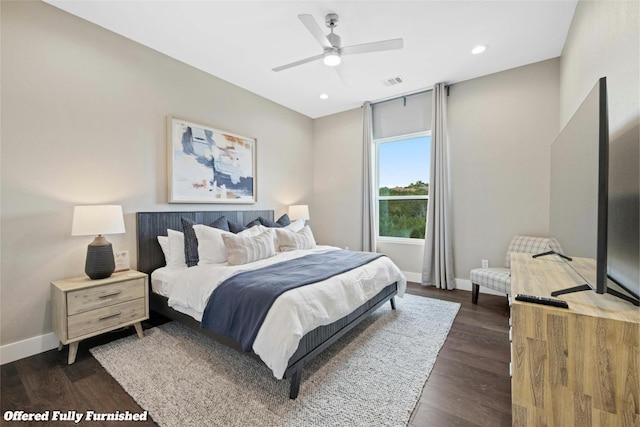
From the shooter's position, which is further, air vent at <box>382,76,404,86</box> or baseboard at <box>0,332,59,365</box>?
air vent at <box>382,76,404,86</box>

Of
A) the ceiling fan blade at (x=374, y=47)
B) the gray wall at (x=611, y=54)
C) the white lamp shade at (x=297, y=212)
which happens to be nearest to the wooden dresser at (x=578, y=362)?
the gray wall at (x=611, y=54)

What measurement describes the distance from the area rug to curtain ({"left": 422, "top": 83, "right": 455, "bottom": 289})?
4.50ft

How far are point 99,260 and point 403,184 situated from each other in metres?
4.13

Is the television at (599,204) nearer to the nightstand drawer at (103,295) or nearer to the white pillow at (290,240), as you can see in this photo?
the white pillow at (290,240)

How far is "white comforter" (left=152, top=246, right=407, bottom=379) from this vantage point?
5.58 feet

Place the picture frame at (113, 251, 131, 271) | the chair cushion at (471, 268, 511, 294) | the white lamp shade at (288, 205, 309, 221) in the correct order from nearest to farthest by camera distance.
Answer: the picture frame at (113, 251, 131, 271) < the chair cushion at (471, 268, 511, 294) < the white lamp shade at (288, 205, 309, 221)

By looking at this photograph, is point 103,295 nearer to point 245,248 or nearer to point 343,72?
point 245,248

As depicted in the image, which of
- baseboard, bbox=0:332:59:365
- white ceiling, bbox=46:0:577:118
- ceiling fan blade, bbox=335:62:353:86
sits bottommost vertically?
baseboard, bbox=0:332:59:365

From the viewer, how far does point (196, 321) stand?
236cm

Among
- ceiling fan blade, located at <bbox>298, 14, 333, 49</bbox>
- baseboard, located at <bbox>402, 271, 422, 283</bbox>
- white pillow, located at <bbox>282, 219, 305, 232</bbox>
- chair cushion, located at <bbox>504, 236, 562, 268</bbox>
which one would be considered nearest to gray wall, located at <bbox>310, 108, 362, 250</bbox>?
baseboard, located at <bbox>402, 271, 422, 283</bbox>

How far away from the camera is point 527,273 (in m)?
1.81

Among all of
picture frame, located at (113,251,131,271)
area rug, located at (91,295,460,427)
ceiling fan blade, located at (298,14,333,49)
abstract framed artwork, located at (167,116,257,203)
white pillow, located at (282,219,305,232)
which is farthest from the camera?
white pillow, located at (282,219,305,232)

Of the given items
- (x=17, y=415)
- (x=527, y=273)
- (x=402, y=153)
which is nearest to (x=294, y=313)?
(x=527, y=273)

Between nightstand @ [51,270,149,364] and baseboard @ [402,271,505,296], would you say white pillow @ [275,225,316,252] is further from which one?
baseboard @ [402,271,505,296]
